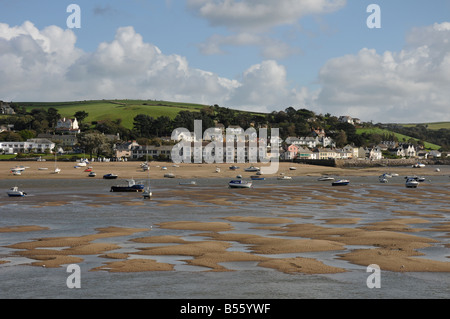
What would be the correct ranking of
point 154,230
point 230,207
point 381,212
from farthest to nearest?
point 230,207 → point 381,212 → point 154,230

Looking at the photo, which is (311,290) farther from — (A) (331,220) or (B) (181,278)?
(A) (331,220)

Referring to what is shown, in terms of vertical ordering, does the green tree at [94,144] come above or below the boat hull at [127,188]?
above

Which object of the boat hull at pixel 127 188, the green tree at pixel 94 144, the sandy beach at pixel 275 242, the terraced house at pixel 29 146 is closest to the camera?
the sandy beach at pixel 275 242

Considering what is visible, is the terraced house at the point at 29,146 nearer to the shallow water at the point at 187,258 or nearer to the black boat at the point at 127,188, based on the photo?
the black boat at the point at 127,188

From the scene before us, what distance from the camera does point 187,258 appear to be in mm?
28828

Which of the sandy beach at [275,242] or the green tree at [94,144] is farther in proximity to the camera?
the green tree at [94,144]

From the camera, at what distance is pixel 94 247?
31.8 metres

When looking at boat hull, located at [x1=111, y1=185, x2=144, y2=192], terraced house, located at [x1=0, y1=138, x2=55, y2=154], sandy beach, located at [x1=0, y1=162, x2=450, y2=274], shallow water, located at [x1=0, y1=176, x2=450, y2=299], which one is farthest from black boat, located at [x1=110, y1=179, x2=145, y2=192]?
terraced house, located at [x1=0, y1=138, x2=55, y2=154]

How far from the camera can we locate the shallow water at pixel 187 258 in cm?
2233

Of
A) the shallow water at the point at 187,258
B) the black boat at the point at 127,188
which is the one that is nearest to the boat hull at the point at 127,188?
the black boat at the point at 127,188

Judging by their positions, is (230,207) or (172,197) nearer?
(230,207)

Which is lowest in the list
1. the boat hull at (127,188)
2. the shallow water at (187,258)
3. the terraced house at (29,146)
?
the shallow water at (187,258)
